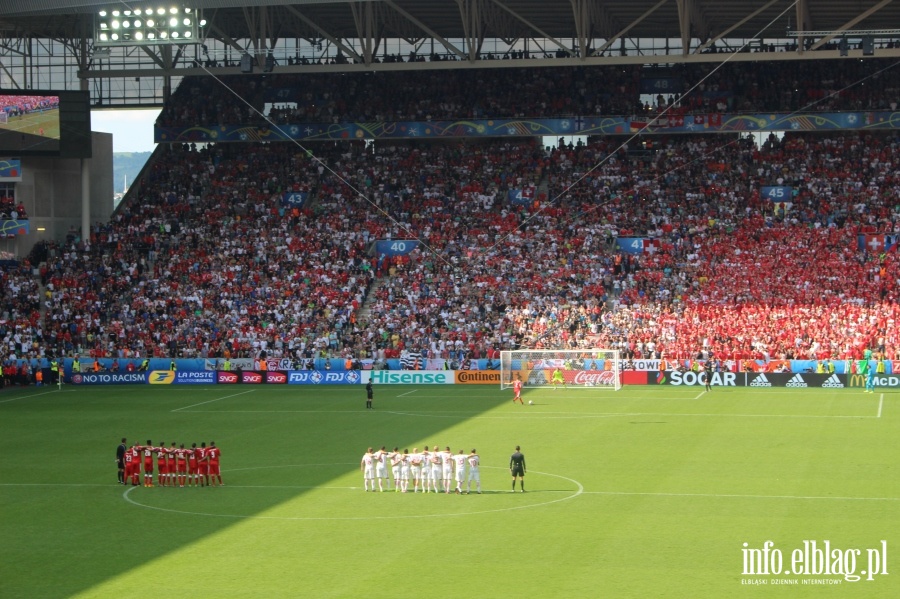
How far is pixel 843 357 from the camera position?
52.4 meters

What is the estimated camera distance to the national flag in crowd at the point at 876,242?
5781cm

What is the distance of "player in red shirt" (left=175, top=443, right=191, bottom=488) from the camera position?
30203 mm

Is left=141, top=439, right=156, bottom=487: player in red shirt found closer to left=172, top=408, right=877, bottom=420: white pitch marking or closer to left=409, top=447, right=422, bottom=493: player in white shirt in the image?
left=409, top=447, right=422, bottom=493: player in white shirt

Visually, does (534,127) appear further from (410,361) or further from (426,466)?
(426,466)

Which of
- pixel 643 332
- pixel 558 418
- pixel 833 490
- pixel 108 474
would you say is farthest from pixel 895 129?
pixel 108 474

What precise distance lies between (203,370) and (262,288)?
18.4 ft

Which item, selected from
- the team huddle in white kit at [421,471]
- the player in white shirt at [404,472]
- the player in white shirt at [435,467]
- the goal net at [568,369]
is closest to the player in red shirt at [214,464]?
the team huddle in white kit at [421,471]

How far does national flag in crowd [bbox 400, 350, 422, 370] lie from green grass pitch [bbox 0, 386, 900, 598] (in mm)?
10272

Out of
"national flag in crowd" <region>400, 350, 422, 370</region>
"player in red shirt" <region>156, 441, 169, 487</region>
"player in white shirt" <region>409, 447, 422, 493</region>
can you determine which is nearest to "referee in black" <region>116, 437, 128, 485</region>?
"player in red shirt" <region>156, 441, 169, 487</region>

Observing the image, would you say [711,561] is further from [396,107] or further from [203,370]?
[396,107]

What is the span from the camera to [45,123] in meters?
62.3

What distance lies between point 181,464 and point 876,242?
3901cm

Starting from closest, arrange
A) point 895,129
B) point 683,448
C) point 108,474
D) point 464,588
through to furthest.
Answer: point 464,588
point 108,474
point 683,448
point 895,129

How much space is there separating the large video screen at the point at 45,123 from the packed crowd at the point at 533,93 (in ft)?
26.3
